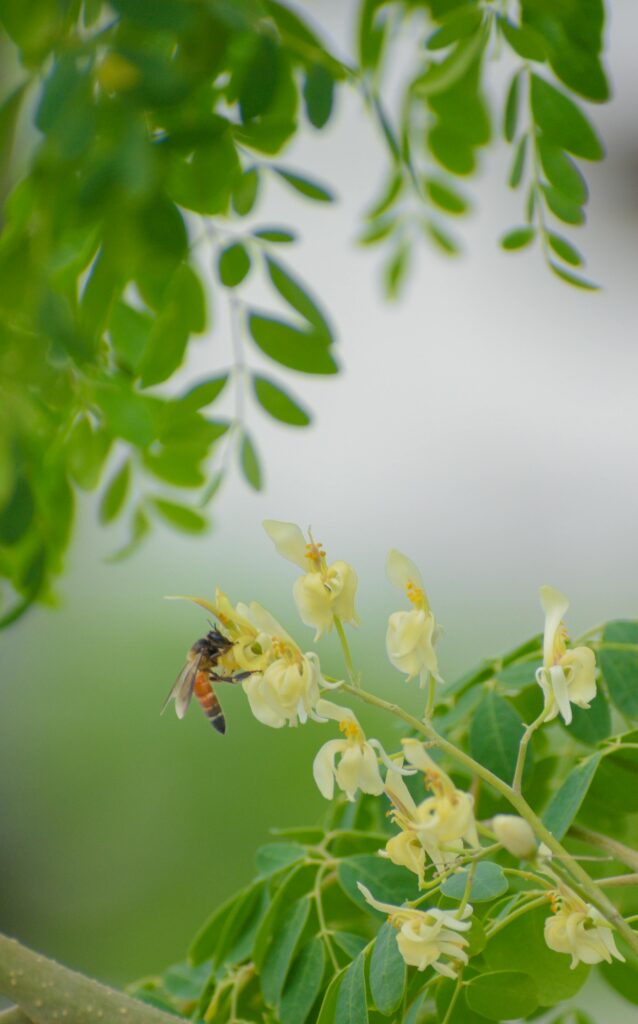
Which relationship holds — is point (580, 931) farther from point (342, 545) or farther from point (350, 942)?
point (342, 545)

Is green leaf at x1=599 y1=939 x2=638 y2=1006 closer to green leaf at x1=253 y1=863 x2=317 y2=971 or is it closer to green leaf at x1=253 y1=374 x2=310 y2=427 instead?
green leaf at x1=253 y1=863 x2=317 y2=971

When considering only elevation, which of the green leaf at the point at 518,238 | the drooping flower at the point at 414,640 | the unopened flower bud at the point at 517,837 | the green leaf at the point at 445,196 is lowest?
the unopened flower bud at the point at 517,837

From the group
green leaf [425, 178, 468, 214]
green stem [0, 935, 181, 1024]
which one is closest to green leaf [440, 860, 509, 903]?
green stem [0, 935, 181, 1024]

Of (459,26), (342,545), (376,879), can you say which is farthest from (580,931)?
(342,545)

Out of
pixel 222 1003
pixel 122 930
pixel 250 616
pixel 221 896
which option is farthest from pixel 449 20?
pixel 122 930

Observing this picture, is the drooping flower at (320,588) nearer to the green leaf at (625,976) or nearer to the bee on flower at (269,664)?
the bee on flower at (269,664)

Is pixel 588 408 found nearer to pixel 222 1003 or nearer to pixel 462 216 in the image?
pixel 462 216

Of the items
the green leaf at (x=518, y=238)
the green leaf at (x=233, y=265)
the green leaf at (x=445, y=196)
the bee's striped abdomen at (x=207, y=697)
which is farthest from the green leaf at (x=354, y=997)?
the green leaf at (x=445, y=196)
